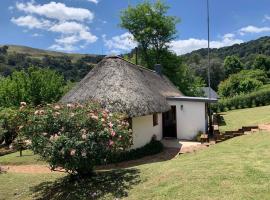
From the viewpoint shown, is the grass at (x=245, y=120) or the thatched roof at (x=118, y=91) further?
the grass at (x=245, y=120)

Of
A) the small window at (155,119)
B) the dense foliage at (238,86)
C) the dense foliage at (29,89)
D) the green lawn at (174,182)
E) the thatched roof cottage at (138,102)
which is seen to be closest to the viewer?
the green lawn at (174,182)

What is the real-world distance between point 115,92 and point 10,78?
64.0 feet

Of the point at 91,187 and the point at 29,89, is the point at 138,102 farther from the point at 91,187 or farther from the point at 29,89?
the point at 29,89

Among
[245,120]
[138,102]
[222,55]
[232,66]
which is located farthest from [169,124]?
[222,55]

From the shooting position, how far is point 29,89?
103 ft

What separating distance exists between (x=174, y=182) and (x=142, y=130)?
382 inches

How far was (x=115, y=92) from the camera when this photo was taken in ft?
60.4

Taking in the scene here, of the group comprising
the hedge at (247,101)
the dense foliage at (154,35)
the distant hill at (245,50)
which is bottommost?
the hedge at (247,101)

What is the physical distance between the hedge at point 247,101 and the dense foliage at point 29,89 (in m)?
19.4

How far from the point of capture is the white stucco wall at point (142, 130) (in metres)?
18.8

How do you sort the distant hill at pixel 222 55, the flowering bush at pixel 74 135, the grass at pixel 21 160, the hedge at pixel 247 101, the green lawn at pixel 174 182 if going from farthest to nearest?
the distant hill at pixel 222 55 → the hedge at pixel 247 101 → the grass at pixel 21 160 → the flowering bush at pixel 74 135 → the green lawn at pixel 174 182

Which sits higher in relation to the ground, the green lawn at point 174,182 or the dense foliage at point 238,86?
the dense foliage at point 238,86

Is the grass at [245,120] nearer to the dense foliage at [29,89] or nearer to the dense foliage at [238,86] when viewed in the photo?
the dense foliage at [29,89]

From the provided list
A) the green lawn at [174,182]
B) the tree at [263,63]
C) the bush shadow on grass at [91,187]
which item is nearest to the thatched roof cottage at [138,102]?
the green lawn at [174,182]
